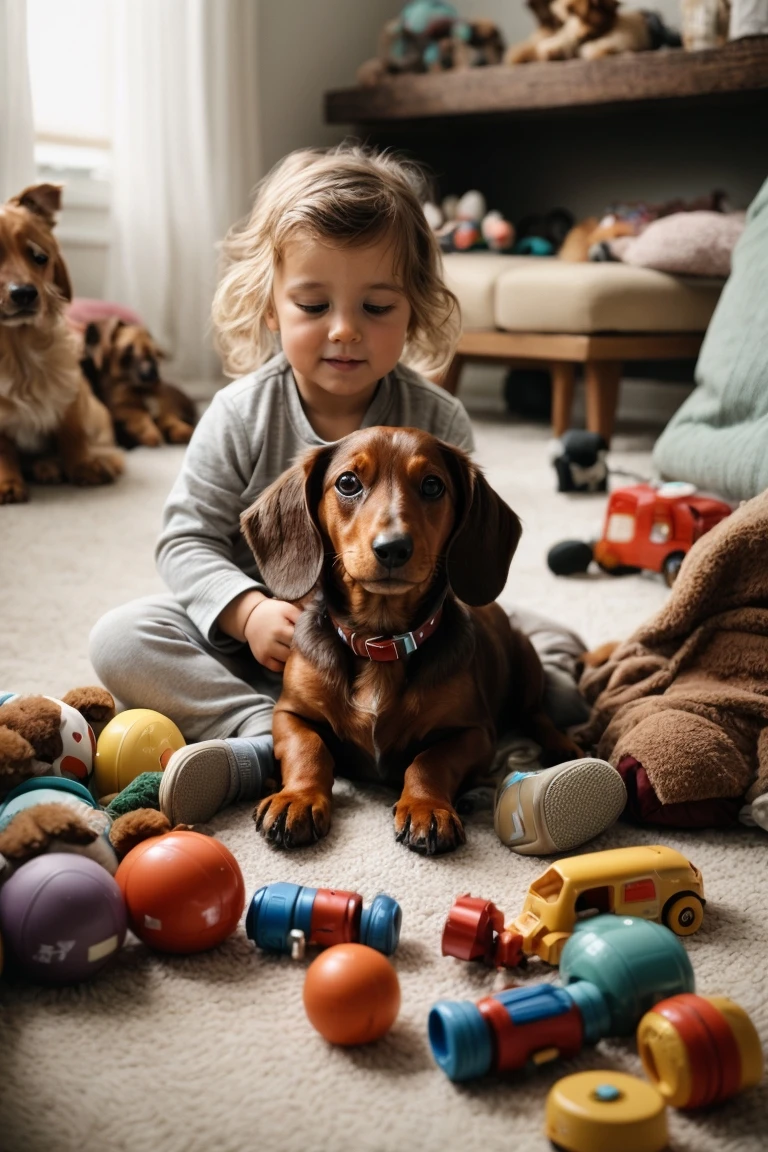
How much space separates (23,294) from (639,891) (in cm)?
223

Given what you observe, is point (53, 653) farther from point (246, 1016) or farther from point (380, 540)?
point (246, 1016)

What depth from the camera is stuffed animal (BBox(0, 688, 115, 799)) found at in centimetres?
123

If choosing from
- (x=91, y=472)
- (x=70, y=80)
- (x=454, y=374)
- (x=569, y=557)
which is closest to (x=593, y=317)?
(x=454, y=374)

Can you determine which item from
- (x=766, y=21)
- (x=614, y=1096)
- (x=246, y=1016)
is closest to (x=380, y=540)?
(x=246, y=1016)

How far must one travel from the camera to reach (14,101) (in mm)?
3488

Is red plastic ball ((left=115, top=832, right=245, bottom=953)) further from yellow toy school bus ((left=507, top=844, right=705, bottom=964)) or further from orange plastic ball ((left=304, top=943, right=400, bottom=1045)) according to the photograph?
yellow toy school bus ((left=507, top=844, right=705, bottom=964))

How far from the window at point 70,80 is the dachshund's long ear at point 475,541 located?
10.1ft

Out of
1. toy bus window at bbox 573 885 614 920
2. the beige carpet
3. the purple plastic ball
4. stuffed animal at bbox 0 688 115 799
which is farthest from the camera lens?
stuffed animal at bbox 0 688 115 799

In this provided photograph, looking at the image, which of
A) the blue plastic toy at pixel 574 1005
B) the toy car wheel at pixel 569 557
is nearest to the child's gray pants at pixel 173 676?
the blue plastic toy at pixel 574 1005

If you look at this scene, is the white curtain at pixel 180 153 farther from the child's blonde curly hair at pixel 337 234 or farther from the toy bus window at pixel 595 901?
the toy bus window at pixel 595 901

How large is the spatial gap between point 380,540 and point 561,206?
3.88 meters

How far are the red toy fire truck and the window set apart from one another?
2627mm

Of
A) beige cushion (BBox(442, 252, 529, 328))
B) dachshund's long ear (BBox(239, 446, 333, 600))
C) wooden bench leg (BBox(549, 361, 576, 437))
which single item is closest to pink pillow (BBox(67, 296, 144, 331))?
beige cushion (BBox(442, 252, 529, 328))

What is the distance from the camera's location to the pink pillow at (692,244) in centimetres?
347
